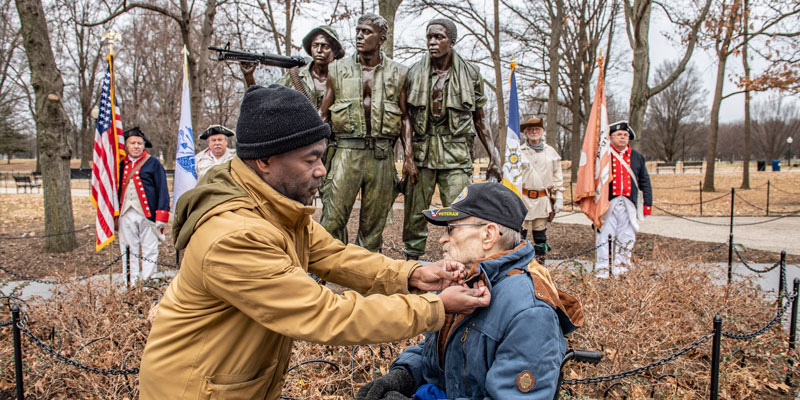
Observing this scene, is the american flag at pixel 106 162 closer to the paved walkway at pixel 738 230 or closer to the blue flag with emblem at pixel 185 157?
the blue flag with emblem at pixel 185 157

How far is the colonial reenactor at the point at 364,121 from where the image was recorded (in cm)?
529

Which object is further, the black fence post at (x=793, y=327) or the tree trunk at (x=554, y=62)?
the tree trunk at (x=554, y=62)

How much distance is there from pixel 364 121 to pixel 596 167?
3.76 metres

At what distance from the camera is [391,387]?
215cm

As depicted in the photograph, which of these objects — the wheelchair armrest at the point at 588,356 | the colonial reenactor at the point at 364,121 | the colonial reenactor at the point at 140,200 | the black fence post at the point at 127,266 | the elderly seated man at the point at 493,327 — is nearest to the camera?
the elderly seated man at the point at 493,327

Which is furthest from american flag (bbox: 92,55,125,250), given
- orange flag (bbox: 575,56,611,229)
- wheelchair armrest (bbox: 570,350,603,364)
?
orange flag (bbox: 575,56,611,229)

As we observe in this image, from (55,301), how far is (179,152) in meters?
3.09

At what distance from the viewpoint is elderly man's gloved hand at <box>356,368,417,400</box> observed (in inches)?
79.2

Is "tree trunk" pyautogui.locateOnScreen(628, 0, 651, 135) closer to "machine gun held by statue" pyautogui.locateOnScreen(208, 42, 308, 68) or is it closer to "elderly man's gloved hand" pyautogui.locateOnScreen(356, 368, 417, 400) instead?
"machine gun held by statue" pyautogui.locateOnScreen(208, 42, 308, 68)

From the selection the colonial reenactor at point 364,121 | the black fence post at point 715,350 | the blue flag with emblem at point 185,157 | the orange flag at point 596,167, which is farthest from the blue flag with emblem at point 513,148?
the blue flag with emblem at point 185,157

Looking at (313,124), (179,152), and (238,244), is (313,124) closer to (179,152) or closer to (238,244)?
(238,244)

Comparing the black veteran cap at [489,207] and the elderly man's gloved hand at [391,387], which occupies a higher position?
the black veteran cap at [489,207]

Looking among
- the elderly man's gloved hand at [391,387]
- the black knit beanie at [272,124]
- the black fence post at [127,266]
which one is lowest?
the black fence post at [127,266]

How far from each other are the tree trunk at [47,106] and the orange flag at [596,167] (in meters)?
8.94
